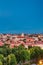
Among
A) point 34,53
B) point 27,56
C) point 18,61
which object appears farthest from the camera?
point 34,53

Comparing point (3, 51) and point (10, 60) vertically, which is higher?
point (3, 51)

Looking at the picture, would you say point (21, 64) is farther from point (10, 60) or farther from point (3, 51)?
point (3, 51)

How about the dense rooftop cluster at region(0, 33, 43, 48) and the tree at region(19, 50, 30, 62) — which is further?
the dense rooftop cluster at region(0, 33, 43, 48)

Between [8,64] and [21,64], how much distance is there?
78.0 inches

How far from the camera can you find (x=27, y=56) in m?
20.3

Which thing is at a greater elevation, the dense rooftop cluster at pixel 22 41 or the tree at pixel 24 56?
the dense rooftop cluster at pixel 22 41

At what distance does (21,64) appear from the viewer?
1923 centimetres

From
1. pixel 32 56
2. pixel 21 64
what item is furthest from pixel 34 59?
pixel 21 64

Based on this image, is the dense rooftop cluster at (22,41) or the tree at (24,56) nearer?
the tree at (24,56)

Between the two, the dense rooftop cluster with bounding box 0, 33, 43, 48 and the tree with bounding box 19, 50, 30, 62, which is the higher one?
the dense rooftop cluster with bounding box 0, 33, 43, 48

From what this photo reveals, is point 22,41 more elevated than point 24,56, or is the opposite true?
point 22,41

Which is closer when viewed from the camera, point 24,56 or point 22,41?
point 24,56

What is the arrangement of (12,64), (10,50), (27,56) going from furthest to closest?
(10,50), (27,56), (12,64)

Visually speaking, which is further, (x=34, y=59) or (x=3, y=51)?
(x=3, y=51)
